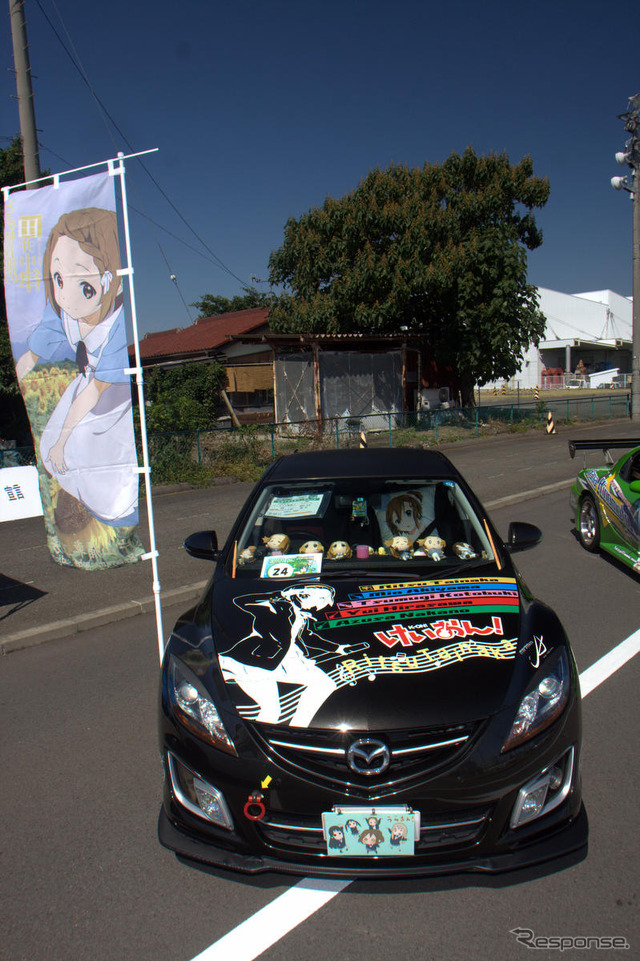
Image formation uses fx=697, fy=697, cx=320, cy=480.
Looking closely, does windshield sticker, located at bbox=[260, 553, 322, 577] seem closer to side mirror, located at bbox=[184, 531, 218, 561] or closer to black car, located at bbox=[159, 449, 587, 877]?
black car, located at bbox=[159, 449, 587, 877]

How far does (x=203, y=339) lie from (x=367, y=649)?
32.1 metres

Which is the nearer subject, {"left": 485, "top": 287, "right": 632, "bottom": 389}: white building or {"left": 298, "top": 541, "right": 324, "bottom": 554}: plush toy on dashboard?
{"left": 298, "top": 541, "right": 324, "bottom": 554}: plush toy on dashboard

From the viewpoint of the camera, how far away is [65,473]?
5195mm

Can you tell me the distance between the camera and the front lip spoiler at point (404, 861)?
2.46m

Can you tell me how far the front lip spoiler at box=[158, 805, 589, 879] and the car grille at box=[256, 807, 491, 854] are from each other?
2.2 inches

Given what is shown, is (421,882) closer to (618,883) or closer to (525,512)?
(618,883)

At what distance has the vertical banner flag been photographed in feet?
16.1

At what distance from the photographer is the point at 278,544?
4141mm

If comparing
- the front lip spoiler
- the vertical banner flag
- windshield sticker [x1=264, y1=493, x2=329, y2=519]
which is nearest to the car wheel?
windshield sticker [x1=264, y1=493, x2=329, y2=519]

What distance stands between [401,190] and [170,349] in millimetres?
13722

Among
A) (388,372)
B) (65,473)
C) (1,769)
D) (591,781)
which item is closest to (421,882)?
(591,781)

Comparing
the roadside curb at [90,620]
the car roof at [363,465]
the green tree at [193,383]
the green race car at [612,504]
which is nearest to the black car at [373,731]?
the car roof at [363,465]

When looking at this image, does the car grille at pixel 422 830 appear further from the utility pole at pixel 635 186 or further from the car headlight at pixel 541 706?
the utility pole at pixel 635 186

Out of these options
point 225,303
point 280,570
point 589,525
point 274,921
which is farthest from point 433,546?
point 225,303
